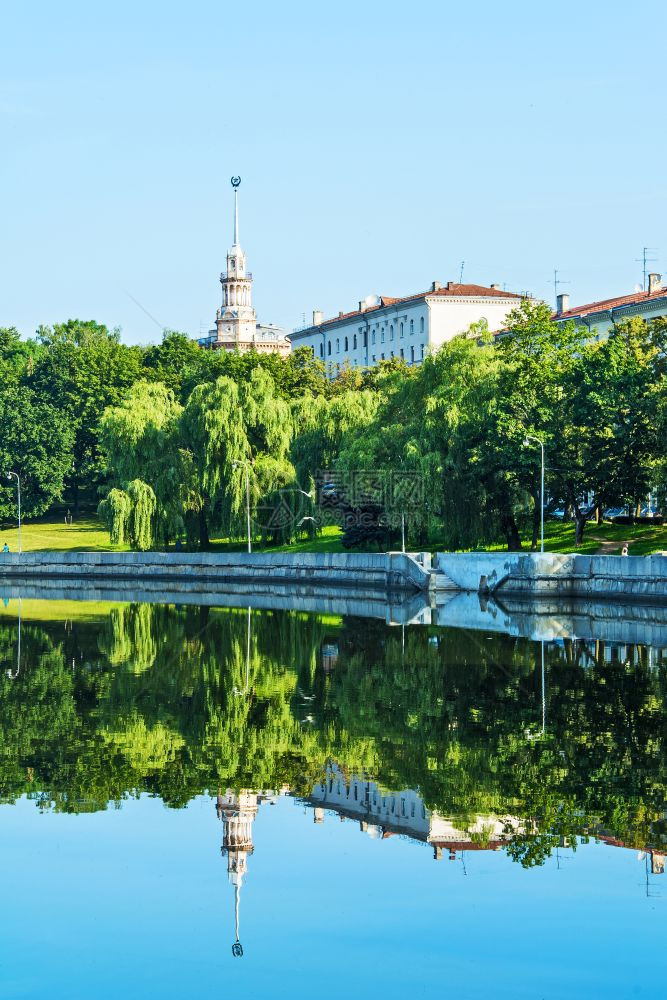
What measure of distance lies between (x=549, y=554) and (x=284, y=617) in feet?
38.7

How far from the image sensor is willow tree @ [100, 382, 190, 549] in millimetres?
75375

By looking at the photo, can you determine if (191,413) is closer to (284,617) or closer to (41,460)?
(284,617)

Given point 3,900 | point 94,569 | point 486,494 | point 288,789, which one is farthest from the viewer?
point 94,569

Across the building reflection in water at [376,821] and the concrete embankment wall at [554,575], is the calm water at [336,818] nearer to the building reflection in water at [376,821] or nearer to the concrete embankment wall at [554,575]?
the building reflection in water at [376,821]

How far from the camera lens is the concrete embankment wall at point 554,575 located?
172 feet

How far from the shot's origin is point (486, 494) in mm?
63469

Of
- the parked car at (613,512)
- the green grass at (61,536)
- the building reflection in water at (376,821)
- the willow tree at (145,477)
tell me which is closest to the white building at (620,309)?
the parked car at (613,512)

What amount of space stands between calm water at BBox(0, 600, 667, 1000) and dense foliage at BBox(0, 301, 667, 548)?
A: 99.3ft

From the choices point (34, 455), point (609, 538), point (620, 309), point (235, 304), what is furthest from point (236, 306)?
point (609, 538)

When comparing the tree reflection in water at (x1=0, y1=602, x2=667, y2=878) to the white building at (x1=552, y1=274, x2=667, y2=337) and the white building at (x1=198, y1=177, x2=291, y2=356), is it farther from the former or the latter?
the white building at (x1=198, y1=177, x2=291, y2=356)

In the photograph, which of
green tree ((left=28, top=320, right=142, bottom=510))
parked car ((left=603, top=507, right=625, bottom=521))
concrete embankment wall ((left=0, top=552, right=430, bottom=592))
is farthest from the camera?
green tree ((left=28, top=320, right=142, bottom=510))

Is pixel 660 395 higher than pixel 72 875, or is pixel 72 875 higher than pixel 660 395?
pixel 660 395

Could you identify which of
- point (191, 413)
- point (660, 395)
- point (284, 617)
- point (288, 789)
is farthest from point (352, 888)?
point (191, 413)

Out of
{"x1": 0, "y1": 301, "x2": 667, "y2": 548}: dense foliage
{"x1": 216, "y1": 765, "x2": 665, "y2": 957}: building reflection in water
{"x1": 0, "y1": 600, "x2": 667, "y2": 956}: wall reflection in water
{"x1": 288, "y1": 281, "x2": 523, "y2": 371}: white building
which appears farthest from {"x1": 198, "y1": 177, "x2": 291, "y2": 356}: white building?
{"x1": 216, "y1": 765, "x2": 665, "y2": 957}: building reflection in water
